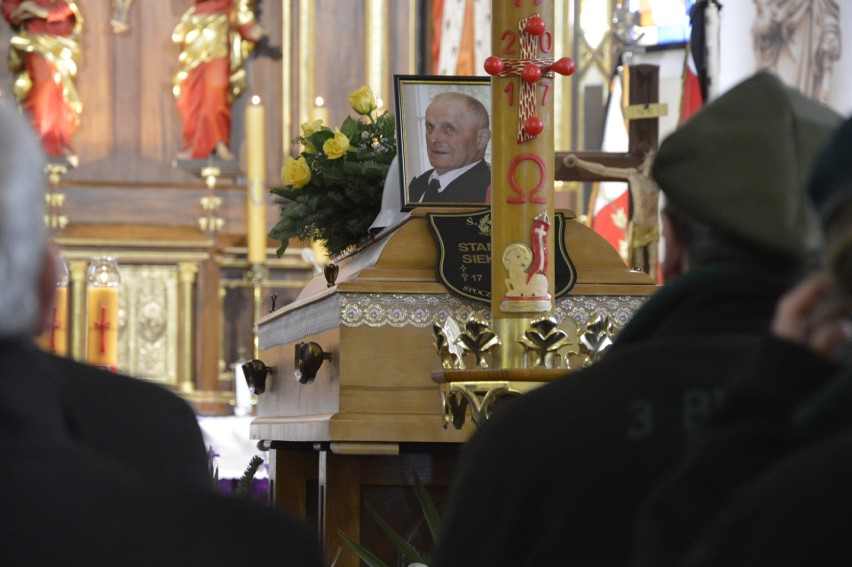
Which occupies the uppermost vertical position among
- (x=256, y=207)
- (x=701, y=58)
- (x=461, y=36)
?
(x=461, y=36)

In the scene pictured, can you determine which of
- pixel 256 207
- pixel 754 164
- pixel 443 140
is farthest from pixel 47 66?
pixel 754 164

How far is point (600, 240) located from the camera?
3.76m

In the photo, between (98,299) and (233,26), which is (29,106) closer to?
(233,26)

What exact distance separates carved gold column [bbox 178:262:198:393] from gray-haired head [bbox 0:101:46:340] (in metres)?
8.36

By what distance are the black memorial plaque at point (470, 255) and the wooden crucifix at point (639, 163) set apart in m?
1.97

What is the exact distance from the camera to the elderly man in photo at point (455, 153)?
3865 mm

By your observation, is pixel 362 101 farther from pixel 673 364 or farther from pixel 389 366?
pixel 673 364

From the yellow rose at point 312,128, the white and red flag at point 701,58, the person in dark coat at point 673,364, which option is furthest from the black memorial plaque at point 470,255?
the white and red flag at point 701,58

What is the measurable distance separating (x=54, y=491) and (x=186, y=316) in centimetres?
841

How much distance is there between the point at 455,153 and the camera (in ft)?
13.0

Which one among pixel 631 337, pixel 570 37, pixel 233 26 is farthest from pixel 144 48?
pixel 631 337

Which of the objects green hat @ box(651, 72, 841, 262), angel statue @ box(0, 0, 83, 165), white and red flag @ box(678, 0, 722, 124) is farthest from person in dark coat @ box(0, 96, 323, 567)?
angel statue @ box(0, 0, 83, 165)

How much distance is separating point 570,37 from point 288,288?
2.40 m

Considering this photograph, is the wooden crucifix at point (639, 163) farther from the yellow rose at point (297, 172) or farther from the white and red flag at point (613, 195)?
the white and red flag at point (613, 195)
